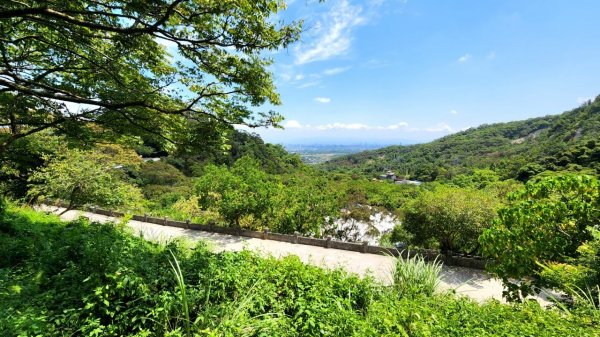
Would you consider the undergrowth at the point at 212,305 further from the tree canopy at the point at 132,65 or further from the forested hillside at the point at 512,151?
the forested hillside at the point at 512,151

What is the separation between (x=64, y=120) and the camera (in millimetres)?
5668

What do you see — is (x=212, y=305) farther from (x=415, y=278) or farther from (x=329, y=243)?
(x=329, y=243)

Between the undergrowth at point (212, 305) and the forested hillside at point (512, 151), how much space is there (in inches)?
1571

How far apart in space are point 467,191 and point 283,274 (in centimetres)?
808

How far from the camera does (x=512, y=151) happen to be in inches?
3004

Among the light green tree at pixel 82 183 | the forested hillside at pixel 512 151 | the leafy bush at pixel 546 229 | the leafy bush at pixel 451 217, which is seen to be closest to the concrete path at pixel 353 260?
the leafy bush at pixel 451 217

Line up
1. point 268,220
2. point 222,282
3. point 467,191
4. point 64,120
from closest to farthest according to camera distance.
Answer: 1. point 222,282
2. point 64,120
3. point 467,191
4. point 268,220

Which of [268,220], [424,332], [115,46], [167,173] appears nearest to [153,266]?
[424,332]

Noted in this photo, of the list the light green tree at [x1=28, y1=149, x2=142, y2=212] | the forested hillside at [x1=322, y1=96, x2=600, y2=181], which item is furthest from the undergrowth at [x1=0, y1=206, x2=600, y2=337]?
the forested hillside at [x1=322, y1=96, x2=600, y2=181]

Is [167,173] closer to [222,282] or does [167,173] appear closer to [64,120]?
[64,120]

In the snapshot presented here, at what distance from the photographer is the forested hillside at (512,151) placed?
3944 cm

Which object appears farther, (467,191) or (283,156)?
(283,156)

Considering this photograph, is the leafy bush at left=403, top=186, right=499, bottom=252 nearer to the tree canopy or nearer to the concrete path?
the concrete path

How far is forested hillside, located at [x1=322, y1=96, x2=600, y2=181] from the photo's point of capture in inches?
1553
